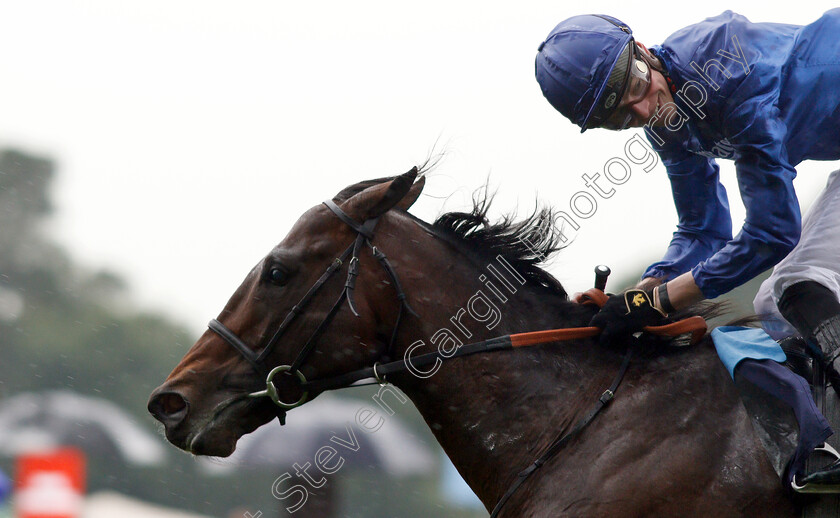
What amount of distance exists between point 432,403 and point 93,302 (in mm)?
43976

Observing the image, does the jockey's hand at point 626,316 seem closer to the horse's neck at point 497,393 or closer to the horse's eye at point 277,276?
the horse's neck at point 497,393

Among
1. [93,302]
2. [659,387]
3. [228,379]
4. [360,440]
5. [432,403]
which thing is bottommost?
[93,302]

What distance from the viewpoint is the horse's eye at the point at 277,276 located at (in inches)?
131

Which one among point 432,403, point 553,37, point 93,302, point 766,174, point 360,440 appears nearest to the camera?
point 766,174

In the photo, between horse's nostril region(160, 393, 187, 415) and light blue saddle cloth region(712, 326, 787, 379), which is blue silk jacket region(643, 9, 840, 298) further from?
horse's nostril region(160, 393, 187, 415)

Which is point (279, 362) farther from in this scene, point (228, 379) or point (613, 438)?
point (613, 438)

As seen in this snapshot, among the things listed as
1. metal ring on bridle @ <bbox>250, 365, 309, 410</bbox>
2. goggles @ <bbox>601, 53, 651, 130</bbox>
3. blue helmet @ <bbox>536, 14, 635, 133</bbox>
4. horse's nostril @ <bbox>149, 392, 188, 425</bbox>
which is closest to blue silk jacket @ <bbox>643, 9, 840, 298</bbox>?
goggles @ <bbox>601, 53, 651, 130</bbox>

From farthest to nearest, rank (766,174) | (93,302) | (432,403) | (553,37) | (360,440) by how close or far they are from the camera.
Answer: (93,302)
(360,440)
(553,37)
(432,403)
(766,174)

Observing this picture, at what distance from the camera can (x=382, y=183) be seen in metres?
3.60

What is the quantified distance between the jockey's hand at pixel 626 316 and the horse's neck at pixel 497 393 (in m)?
0.12

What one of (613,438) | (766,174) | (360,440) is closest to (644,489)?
(613,438)

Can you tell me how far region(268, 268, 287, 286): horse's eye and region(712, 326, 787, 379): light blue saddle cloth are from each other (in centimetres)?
169

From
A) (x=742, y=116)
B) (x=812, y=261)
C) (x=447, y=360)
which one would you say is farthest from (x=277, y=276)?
(x=812, y=261)

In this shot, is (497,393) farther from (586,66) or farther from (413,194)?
(586,66)
